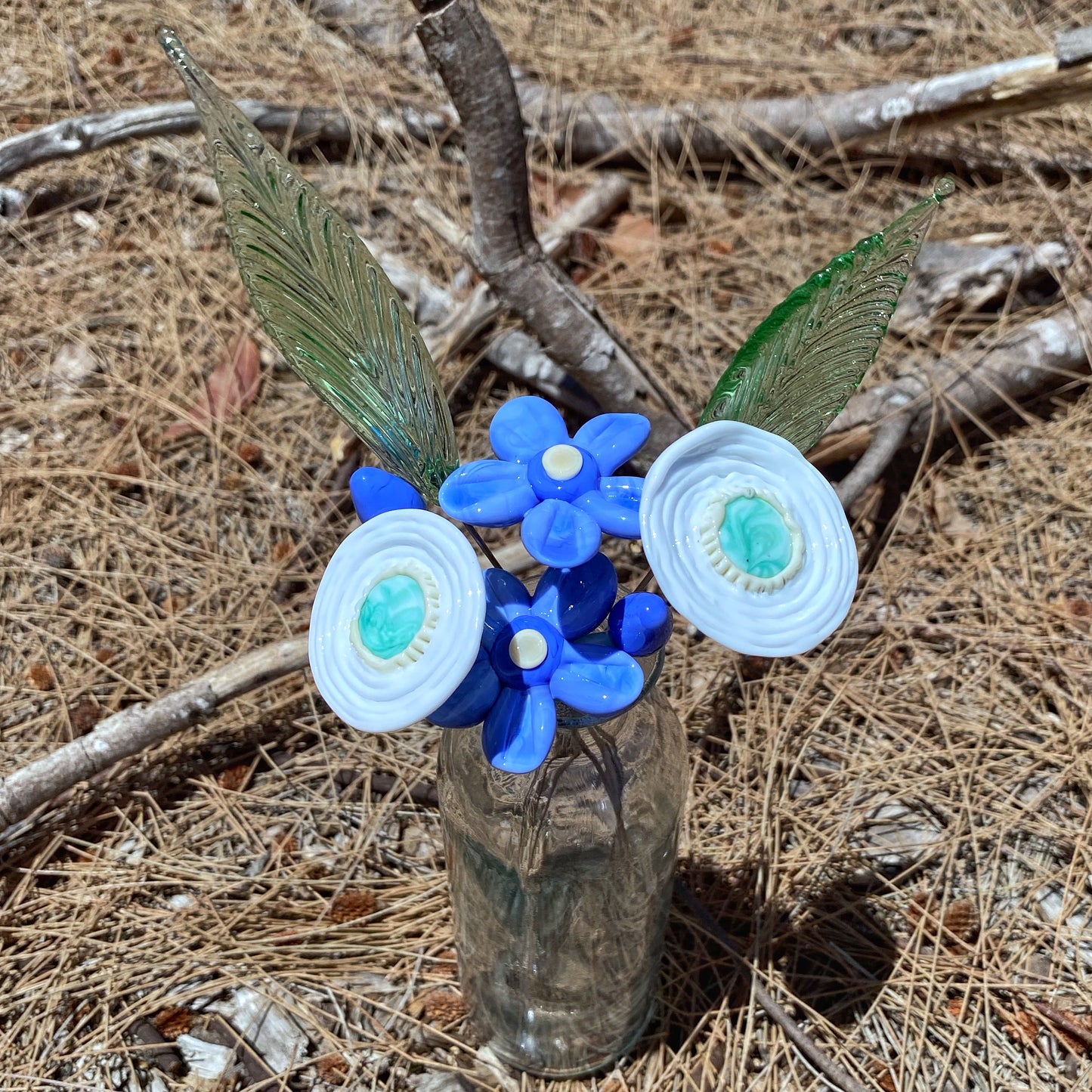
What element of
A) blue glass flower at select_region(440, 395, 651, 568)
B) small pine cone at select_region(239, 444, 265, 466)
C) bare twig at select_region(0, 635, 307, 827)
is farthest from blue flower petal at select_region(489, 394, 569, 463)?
small pine cone at select_region(239, 444, 265, 466)

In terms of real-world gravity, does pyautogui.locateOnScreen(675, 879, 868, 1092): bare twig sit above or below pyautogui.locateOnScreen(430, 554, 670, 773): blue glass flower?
below

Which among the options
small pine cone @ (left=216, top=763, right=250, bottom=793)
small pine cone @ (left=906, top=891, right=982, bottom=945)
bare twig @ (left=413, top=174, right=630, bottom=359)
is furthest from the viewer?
bare twig @ (left=413, top=174, right=630, bottom=359)

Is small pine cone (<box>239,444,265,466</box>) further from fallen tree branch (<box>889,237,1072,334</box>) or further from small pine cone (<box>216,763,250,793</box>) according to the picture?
fallen tree branch (<box>889,237,1072,334</box>)

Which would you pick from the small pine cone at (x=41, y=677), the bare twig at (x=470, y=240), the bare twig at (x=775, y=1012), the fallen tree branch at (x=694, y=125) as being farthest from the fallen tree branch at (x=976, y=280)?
the small pine cone at (x=41, y=677)

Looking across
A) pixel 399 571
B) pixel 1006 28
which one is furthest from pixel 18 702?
pixel 1006 28

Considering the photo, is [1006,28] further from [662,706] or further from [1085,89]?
[662,706]

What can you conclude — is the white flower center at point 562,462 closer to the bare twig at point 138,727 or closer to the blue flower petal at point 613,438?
the blue flower petal at point 613,438

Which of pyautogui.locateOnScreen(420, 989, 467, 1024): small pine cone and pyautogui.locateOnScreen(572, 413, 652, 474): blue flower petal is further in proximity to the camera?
pyautogui.locateOnScreen(420, 989, 467, 1024): small pine cone
